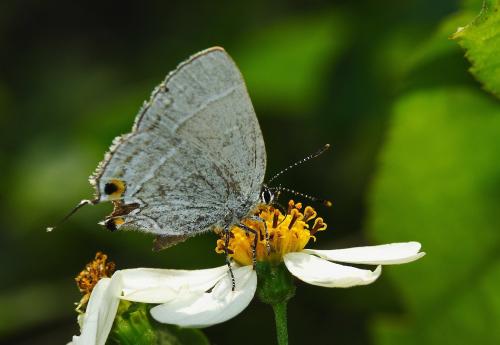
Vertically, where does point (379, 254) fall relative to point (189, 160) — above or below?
below

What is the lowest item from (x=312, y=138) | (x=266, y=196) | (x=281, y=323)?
(x=312, y=138)

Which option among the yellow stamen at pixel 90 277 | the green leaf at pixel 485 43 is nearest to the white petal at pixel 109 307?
the yellow stamen at pixel 90 277

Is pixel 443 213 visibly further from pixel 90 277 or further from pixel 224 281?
pixel 90 277

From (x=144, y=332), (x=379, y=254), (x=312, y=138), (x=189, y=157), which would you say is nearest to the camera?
(x=144, y=332)

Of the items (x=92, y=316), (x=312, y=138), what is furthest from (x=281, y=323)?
(x=312, y=138)

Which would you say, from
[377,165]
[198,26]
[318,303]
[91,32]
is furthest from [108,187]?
[91,32]

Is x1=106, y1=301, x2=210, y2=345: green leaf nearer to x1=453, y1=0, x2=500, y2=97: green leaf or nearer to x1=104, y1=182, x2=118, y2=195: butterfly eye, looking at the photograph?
x1=104, y1=182, x2=118, y2=195: butterfly eye

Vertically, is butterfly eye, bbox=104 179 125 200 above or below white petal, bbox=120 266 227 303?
above

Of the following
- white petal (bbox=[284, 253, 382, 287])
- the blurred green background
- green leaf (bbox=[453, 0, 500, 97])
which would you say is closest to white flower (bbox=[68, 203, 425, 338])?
white petal (bbox=[284, 253, 382, 287])
